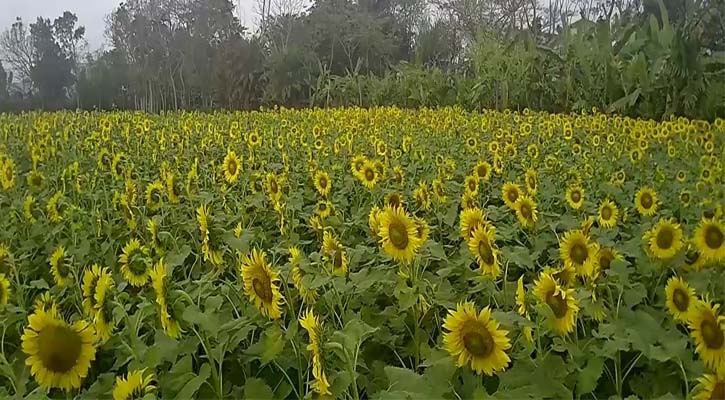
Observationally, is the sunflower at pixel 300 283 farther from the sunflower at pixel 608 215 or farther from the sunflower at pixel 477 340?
the sunflower at pixel 608 215

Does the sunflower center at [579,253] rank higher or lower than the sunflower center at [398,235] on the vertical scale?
lower

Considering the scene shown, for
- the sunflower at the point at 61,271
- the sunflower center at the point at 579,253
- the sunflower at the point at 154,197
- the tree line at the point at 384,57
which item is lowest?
the sunflower at the point at 61,271

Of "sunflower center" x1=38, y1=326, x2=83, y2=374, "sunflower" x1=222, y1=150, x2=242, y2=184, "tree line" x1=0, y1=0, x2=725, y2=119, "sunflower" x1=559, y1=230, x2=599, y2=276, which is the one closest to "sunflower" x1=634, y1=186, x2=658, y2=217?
"tree line" x1=0, y1=0, x2=725, y2=119

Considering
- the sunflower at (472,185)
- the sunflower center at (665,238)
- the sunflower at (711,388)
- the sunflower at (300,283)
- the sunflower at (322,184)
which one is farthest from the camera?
the sunflower at (322,184)

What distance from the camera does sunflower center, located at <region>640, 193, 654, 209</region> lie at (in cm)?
95

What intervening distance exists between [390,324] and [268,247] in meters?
0.31

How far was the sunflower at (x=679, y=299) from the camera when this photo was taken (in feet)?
1.89

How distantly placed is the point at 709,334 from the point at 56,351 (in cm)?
47

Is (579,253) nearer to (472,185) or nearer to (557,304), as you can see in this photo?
(557,304)

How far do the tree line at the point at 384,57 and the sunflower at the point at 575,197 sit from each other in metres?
0.22

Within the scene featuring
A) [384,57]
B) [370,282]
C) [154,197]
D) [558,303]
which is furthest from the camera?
[384,57]

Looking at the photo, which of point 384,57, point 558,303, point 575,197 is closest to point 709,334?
point 558,303

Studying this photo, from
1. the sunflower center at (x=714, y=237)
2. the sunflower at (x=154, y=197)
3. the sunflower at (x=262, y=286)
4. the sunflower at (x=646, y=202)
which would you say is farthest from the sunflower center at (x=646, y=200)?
the sunflower at (x=154, y=197)

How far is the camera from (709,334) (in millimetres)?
497
